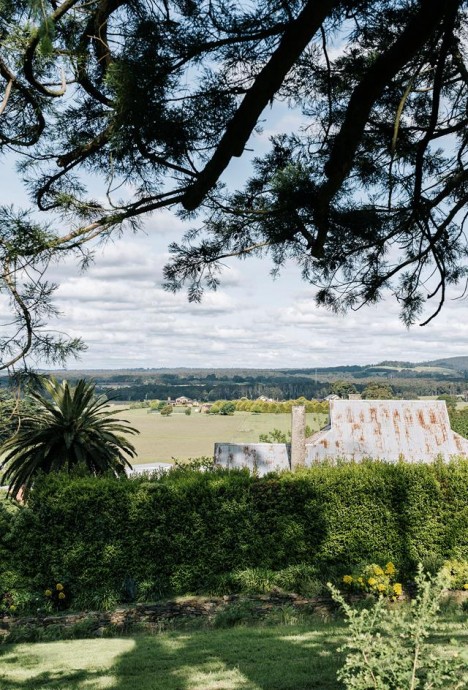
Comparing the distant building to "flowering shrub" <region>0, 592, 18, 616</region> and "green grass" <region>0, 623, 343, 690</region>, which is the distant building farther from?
"green grass" <region>0, 623, 343, 690</region>

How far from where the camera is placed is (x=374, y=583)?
25.5 ft

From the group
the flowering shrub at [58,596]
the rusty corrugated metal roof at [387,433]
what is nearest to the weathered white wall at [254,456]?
the rusty corrugated metal roof at [387,433]

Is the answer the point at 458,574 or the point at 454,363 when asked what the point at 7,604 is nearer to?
the point at 458,574

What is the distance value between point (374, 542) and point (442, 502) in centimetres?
129

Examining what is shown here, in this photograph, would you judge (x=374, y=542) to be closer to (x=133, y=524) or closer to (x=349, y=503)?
(x=349, y=503)

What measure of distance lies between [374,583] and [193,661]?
4.03 meters

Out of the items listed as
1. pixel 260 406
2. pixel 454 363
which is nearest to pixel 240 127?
pixel 260 406

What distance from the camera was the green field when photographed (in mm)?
38094

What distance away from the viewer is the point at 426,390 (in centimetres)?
6825

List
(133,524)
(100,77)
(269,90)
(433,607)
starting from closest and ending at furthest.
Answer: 1. (433,607)
2. (269,90)
3. (100,77)
4. (133,524)

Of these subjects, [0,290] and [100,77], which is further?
[100,77]

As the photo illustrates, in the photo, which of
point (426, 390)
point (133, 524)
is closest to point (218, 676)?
point (133, 524)

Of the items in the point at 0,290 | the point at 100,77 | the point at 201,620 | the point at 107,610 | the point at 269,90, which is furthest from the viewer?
the point at 107,610

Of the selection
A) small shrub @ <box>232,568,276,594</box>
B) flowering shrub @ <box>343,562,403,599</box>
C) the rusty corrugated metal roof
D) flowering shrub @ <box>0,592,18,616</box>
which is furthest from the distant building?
flowering shrub @ <box>0,592,18,616</box>
